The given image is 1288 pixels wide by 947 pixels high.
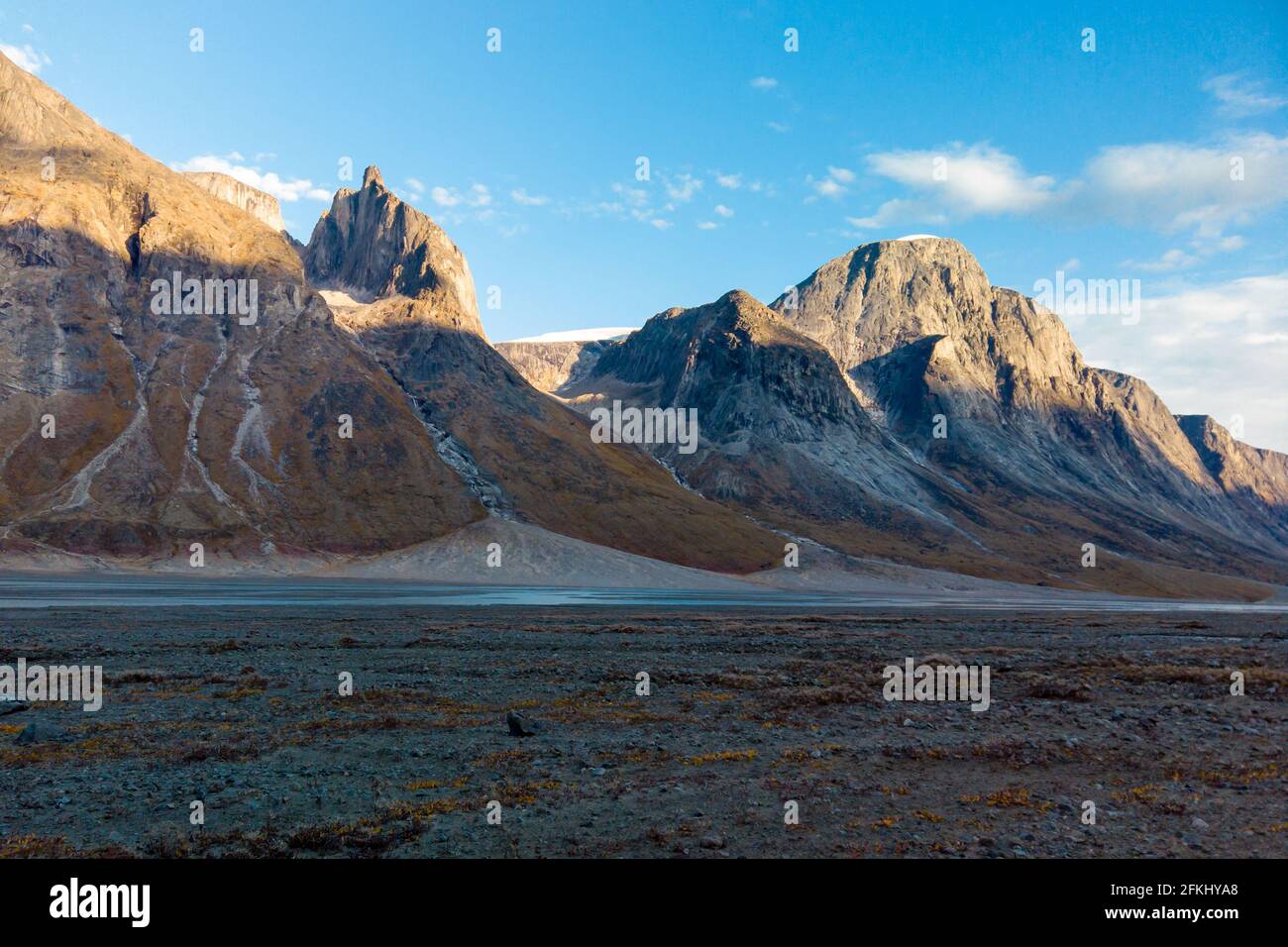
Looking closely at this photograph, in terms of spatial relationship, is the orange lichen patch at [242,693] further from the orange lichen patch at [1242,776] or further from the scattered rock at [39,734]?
the orange lichen patch at [1242,776]

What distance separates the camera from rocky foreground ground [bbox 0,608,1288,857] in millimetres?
12344

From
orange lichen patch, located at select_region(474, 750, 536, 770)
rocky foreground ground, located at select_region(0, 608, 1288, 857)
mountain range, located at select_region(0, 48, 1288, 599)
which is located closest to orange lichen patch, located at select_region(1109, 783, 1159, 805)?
rocky foreground ground, located at select_region(0, 608, 1288, 857)

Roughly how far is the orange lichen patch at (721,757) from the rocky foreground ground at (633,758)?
0.12 meters

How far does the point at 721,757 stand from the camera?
17469 mm

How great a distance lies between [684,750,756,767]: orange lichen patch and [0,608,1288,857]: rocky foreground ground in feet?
0.40

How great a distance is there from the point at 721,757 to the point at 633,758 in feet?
6.25

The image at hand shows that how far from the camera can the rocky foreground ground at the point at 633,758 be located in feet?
40.5

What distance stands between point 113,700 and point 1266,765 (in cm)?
2908

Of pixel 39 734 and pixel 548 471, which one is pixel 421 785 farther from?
pixel 548 471

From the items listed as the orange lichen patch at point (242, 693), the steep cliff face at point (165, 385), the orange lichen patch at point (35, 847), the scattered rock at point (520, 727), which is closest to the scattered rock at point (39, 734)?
the orange lichen patch at point (242, 693)

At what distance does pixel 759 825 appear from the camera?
1291 centimetres

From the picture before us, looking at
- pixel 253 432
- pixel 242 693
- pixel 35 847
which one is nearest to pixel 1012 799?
pixel 35 847

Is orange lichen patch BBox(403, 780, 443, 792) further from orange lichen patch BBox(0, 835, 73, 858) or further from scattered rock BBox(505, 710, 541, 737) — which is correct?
orange lichen patch BBox(0, 835, 73, 858)
